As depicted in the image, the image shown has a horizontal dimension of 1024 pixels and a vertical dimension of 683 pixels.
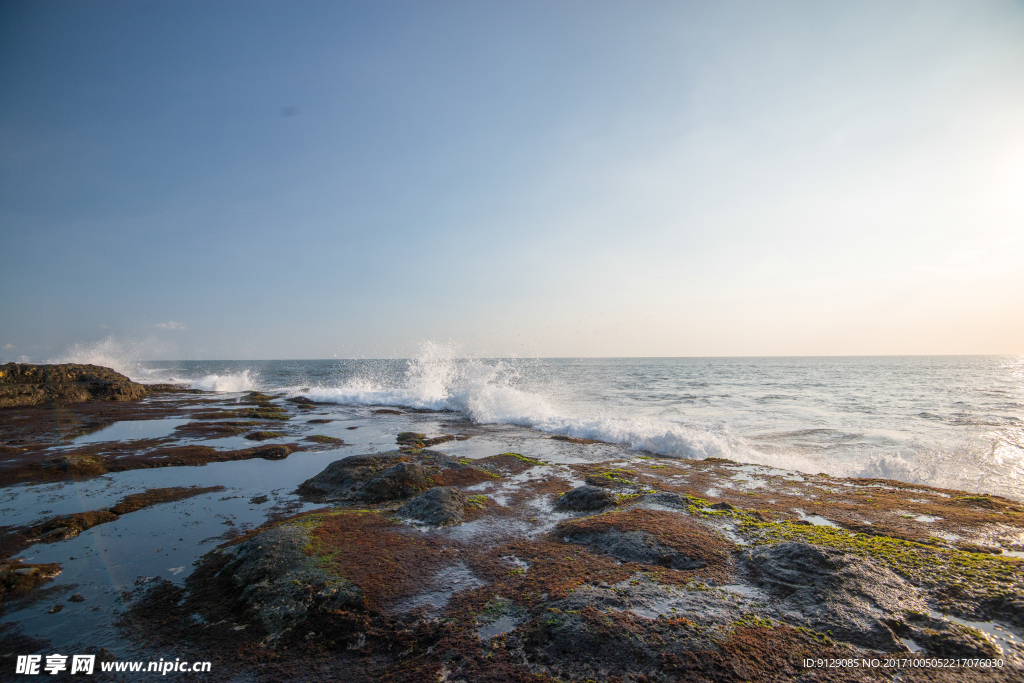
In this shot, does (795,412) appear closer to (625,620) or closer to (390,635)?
(625,620)

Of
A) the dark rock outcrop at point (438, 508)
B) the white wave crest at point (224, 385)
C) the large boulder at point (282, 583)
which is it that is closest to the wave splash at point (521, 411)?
the dark rock outcrop at point (438, 508)

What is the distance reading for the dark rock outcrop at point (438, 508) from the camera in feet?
23.8

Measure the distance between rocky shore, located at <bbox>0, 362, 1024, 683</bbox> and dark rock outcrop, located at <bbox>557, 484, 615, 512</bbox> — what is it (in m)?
0.04

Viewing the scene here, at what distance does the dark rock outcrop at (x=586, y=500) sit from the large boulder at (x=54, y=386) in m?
33.8

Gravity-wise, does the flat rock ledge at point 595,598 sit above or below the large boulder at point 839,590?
below

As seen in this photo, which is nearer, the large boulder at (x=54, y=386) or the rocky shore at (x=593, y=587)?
the rocky shore at (x=593, y=587)

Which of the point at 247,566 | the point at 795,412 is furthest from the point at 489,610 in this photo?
the point at 795,412

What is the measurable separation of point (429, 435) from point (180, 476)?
26.4 ft

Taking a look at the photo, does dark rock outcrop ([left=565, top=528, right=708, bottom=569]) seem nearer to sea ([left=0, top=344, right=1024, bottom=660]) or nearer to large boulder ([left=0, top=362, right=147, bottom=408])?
sea ([left=0, top=344, right=1024, bottom=660])

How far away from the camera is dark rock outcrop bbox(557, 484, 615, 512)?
8.00 metres

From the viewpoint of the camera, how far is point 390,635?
4273 millimetres

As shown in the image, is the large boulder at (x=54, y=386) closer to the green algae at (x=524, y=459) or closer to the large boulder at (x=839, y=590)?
the green algae at (x=524, y=459)

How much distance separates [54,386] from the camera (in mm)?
26656

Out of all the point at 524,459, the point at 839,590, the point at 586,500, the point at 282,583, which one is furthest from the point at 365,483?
the point at 839,590
